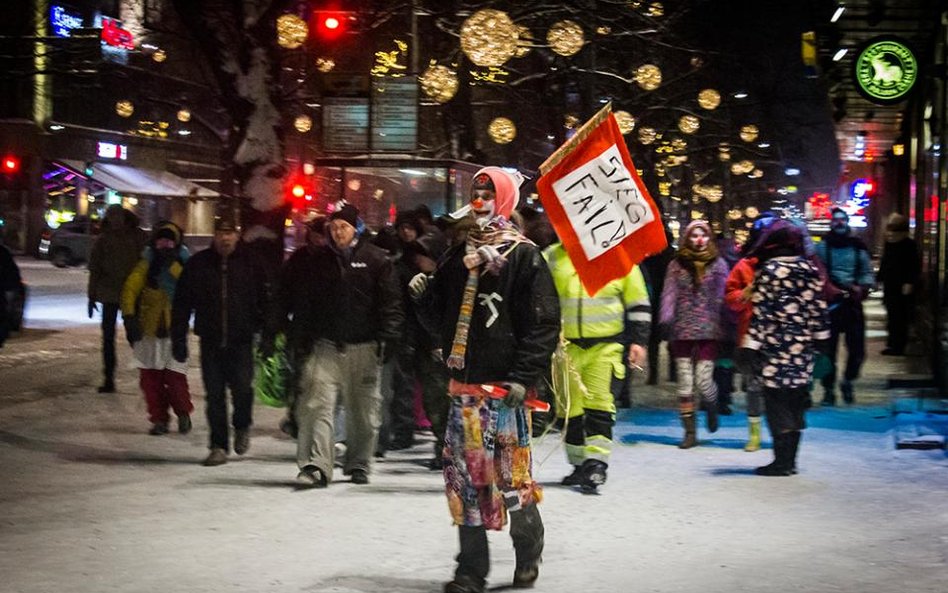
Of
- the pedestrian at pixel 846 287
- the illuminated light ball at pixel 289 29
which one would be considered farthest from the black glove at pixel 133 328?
the pedestrian at pixel 846 287

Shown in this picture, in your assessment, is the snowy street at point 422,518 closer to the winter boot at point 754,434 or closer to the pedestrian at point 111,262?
the winter boot at point 754,434

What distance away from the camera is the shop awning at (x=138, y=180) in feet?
192

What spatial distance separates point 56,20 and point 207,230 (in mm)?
16038

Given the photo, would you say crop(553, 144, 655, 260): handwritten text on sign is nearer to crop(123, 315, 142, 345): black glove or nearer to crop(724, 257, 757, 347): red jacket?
crop(724, 257, 757, 347): red jacket

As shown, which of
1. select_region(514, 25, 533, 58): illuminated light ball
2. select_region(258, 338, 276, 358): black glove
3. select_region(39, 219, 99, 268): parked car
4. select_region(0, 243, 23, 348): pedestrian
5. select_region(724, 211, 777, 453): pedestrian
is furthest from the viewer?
select_region(39, 219, 99, 268): parked car

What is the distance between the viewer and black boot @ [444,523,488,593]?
6.57 meters

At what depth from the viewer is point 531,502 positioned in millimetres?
6797

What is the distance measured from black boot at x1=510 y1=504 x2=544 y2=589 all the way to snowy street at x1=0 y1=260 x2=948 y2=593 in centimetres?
11

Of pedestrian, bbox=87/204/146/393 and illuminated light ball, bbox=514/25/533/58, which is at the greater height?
illuminated light ball, bbox=514/25/533/58

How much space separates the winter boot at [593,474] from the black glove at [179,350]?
3524 millimetres

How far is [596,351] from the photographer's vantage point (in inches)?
388

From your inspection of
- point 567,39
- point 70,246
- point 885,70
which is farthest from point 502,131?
point 70,246

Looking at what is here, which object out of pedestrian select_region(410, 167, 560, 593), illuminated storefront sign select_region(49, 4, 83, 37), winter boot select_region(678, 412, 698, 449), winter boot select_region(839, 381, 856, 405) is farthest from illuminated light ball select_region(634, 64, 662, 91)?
illuminated storefront sign select_region(49, 4, 83, 37)

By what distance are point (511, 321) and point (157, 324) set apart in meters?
6.25
